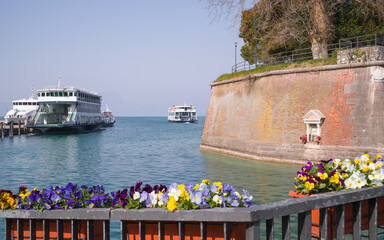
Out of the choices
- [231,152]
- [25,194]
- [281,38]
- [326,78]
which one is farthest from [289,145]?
[25,194]

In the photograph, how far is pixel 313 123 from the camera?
20.2 metres

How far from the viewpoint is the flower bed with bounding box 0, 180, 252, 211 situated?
4.07m

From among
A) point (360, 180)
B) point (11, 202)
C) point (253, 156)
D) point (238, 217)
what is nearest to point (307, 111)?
point (253, 156)

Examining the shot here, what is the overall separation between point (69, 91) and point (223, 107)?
38.6 meters

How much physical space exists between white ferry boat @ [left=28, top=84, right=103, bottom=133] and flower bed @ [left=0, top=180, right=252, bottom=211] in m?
55.4

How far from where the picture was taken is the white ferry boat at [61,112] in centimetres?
5738

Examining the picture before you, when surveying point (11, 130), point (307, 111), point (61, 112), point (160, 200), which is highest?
point (61, 112)

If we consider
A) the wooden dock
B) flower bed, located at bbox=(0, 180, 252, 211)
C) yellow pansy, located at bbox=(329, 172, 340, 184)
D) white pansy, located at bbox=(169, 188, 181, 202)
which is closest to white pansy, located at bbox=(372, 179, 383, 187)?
yellow pansy, located at bbox=(329, 172, 340, 184)

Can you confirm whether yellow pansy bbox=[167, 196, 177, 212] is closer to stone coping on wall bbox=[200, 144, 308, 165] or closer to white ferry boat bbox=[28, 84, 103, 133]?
stone coping on wall bbox=[200, 144, 308, 165]

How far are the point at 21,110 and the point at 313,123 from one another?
73.2 m

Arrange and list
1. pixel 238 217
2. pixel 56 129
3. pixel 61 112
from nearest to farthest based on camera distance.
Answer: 1. pixel 238 217
2. pixel 56 129
3. pixel 61 112

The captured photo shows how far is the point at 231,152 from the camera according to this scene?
2692 centimetres

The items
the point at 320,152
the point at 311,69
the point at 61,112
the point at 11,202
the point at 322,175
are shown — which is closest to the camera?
the point at 11,202

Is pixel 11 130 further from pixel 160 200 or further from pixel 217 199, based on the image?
pixel 217 199
